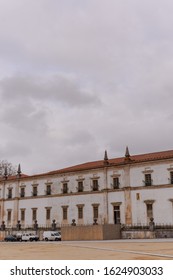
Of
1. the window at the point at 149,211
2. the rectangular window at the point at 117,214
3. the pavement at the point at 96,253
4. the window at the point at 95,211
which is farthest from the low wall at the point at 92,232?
the pavement at the point at 96,253

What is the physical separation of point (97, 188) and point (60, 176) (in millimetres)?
7253

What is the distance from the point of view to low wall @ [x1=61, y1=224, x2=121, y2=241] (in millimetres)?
39594

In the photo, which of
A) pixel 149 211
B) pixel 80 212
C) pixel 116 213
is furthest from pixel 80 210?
pixel 149 211

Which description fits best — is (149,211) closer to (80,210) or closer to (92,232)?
(92,232)

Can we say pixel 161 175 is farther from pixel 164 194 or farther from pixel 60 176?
pixel 60 176

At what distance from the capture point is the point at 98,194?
4984 centimetres

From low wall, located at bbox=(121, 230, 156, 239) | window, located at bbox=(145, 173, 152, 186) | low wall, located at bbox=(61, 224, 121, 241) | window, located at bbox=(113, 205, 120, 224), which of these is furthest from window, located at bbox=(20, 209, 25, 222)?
window, located at bbox=(145, 173, 152, 186)

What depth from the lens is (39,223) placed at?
180 ft

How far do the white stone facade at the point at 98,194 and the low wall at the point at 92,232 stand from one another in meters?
5.59

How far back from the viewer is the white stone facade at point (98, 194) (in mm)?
44688

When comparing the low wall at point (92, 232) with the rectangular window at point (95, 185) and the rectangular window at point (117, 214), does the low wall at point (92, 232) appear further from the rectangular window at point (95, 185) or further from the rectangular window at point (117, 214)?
the rectangular window at point (95, 185)

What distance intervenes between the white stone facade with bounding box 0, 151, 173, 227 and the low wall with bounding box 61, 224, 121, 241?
5.59m

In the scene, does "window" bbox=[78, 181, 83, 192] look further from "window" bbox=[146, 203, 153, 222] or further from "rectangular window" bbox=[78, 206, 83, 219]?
"window" bbox=[146, 203, 153, 222]
